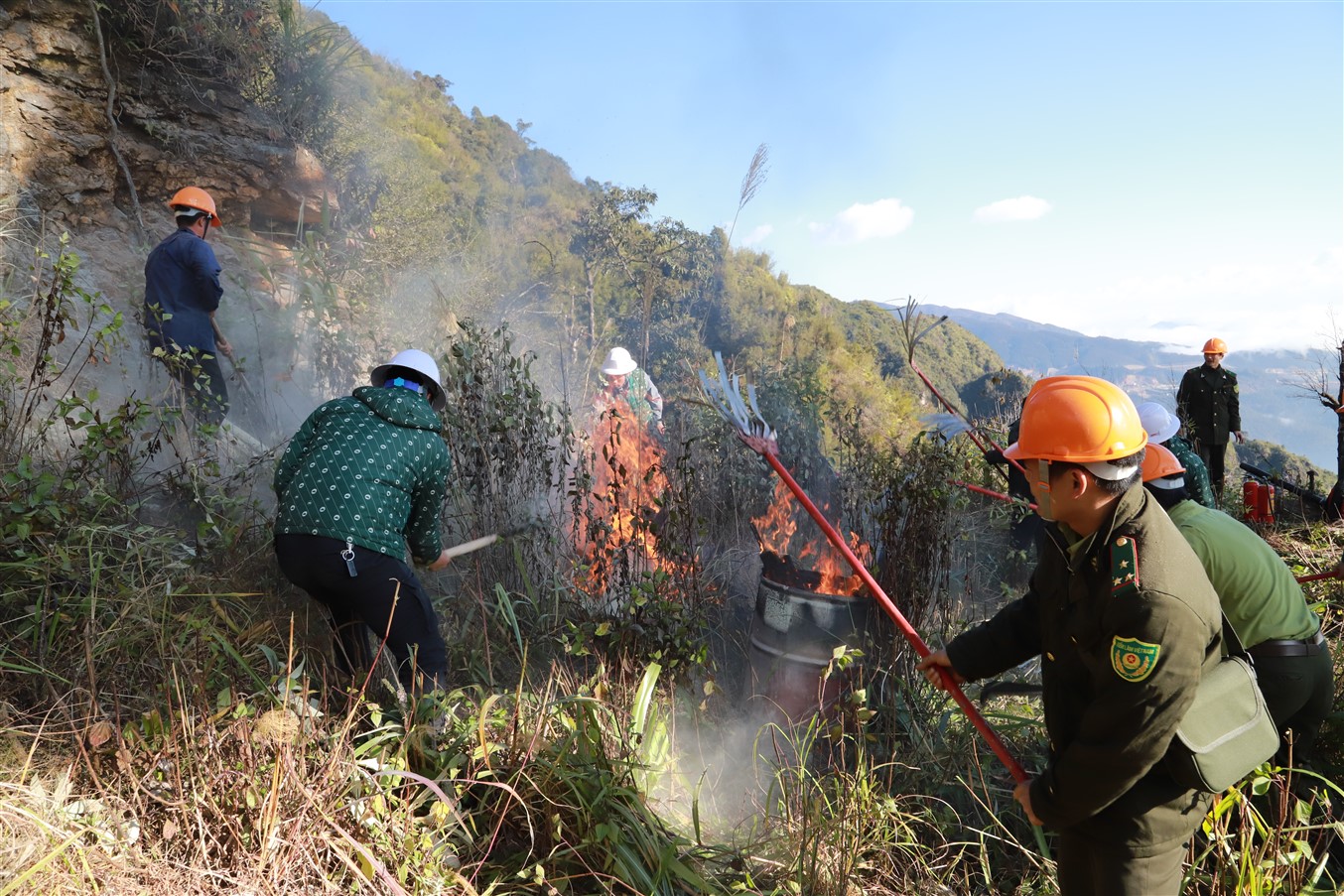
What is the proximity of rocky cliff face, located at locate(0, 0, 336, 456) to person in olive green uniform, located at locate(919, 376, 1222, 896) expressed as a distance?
5901mm

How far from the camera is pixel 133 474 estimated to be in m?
4.31

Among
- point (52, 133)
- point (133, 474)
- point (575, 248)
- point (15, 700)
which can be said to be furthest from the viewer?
point (575, 248)

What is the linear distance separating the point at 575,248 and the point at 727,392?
13653 mm

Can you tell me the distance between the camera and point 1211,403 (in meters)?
9.49

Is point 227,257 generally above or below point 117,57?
below

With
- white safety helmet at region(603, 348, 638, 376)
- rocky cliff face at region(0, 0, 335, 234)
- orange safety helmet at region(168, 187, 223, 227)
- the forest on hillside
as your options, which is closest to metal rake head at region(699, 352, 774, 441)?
the forest on hillside

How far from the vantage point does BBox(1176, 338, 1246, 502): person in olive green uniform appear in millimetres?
9500

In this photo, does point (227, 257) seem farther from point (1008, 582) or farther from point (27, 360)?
point (1008, 582)

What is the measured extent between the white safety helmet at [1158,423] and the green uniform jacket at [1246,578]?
83cm

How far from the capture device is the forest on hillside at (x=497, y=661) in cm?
252

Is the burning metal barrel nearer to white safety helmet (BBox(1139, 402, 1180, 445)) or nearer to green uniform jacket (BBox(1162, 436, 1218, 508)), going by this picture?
white safety helmet (BBox(1139, 402, 1180, 445))

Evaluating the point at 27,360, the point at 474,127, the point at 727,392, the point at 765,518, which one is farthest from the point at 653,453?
the point at 474,127

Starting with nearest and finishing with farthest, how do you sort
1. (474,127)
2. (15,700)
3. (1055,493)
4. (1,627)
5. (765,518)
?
(1055,493)
(15,700)
(1,627)
(765,518)
(474,127)

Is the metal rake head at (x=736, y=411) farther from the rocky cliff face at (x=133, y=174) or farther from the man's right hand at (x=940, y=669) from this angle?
the rocky cliff face at (x=133, y=174)
